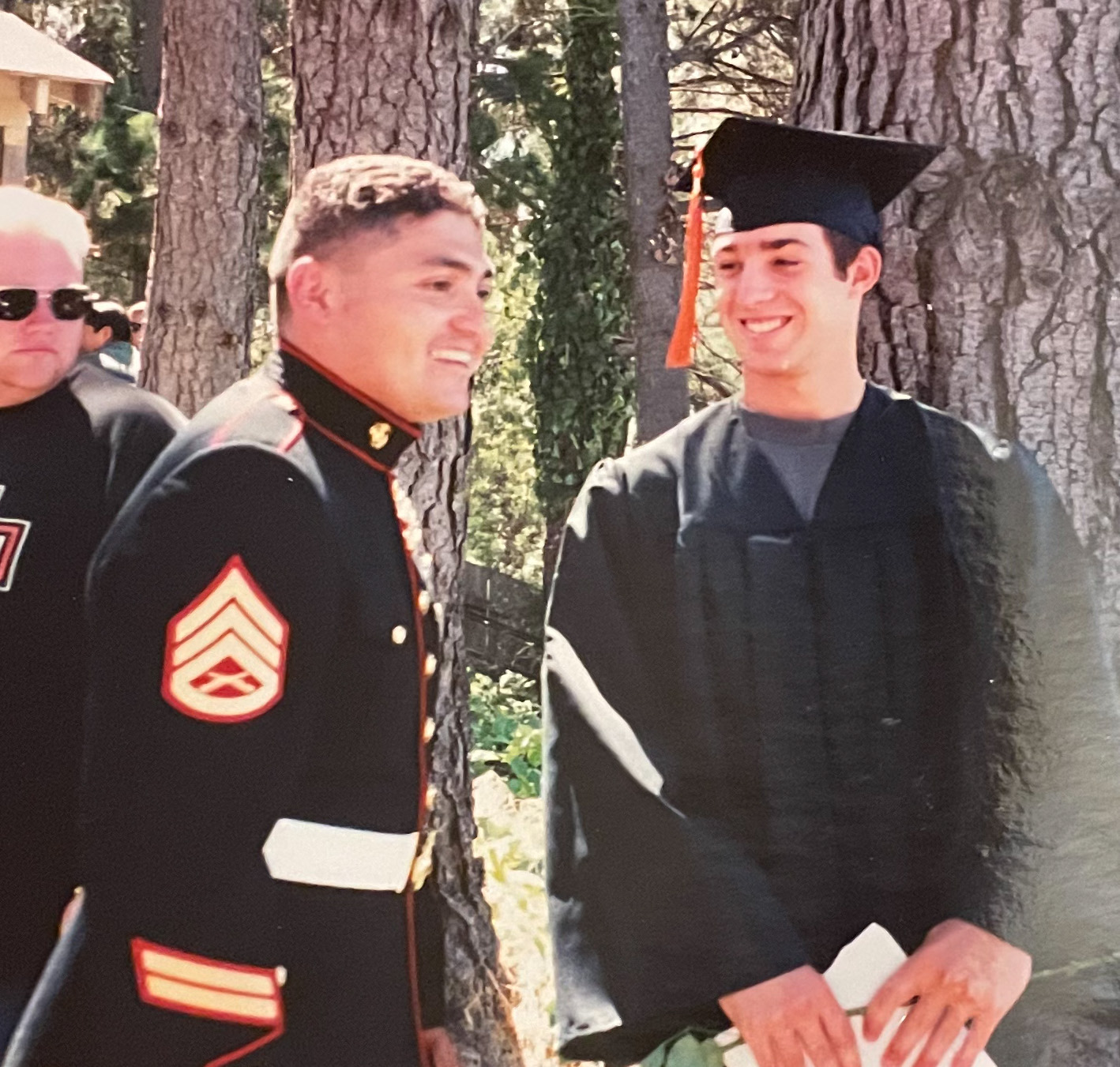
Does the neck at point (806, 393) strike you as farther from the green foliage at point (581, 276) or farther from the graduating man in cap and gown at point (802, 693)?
the green foliage at point (581, 276)

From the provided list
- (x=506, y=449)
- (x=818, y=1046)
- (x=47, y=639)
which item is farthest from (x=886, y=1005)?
(x=506, y=449)

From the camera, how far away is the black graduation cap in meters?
2.43

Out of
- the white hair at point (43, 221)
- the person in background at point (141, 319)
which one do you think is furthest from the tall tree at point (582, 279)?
the white hair at point (43, 221)

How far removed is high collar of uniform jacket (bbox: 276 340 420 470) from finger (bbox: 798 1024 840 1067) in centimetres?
99

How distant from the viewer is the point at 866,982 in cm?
244

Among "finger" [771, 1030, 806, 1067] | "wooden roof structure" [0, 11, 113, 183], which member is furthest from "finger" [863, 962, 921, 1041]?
"wooden roof structure" [0, 11, 113, 183]

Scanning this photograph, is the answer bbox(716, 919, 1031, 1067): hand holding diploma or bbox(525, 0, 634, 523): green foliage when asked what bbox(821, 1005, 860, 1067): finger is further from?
bbox(525, 0, 634, 523): green foliage

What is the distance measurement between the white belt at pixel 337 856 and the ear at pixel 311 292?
2.30 feet

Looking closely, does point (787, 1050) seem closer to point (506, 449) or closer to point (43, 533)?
point (43, 533)

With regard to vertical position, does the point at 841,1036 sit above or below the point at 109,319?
below

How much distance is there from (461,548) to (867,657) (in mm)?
1300

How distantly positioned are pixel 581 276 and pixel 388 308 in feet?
20.9

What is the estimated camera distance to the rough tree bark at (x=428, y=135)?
337 centimetres

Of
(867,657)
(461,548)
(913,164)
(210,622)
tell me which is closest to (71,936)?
(210,622)
